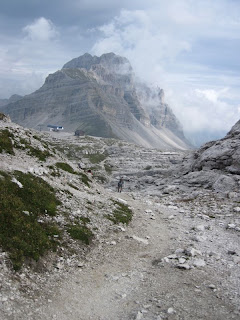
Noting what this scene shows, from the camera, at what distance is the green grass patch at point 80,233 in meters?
19.3

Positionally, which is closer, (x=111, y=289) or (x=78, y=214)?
(x=111, y=289)

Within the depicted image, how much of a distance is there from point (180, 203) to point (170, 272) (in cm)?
2271

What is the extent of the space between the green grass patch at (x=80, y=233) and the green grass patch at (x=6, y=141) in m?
12.0

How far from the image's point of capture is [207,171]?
54719mm

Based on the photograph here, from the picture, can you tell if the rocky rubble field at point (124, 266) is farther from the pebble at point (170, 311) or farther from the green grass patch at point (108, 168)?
the green grass patch at point (108, 168)

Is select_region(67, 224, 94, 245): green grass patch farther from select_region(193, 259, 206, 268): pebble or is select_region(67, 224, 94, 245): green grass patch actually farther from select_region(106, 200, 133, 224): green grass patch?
select_region(193, 259, 206, 268): pebble

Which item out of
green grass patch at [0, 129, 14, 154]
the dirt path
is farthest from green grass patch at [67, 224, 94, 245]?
green grass patch at [0, 129, 14, 154]

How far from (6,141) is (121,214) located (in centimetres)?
1385

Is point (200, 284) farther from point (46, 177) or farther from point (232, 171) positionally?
point (232, 171)

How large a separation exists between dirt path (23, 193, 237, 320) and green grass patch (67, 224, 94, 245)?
3.19ft

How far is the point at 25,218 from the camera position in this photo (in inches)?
696

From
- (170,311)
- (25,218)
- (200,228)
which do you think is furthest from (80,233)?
(200,228)

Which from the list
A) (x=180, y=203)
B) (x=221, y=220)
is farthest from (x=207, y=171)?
(x=221, y=220)

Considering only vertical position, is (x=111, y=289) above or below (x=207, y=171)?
below
